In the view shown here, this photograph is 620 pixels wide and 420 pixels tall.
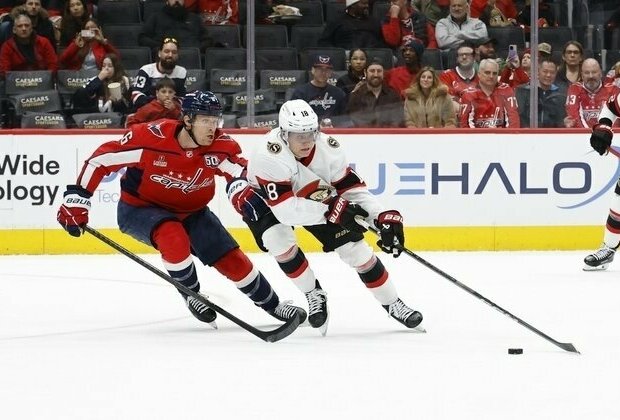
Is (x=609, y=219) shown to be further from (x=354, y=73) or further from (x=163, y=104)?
(x=163, y=104)

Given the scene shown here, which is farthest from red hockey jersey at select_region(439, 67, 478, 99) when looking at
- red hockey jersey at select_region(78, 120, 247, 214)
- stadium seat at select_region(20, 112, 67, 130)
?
red hockey jersey at select_region(78, 120, 247, 214)

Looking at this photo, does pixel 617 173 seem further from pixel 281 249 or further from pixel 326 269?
pixel 281 249

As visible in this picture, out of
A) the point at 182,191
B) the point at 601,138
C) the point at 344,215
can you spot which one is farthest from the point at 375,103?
the point at 344,215

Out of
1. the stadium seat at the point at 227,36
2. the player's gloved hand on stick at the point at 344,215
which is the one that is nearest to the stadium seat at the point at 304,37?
the stadium seat at the point at 227,36

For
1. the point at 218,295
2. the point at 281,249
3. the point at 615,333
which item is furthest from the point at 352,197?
the point at 218,295

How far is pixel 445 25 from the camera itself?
30.2ft

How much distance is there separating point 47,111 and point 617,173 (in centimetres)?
391

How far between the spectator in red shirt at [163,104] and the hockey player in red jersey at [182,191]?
115 inches

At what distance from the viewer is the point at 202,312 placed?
19.6 feet

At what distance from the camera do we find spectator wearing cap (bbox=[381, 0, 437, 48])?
9.15 m

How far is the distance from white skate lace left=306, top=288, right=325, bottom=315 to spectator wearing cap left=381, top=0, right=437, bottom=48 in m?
3.70

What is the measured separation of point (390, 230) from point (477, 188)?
3877mm

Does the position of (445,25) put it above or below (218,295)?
above

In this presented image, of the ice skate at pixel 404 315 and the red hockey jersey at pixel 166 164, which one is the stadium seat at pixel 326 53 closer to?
the red hockey jersey at pixel 166 164
